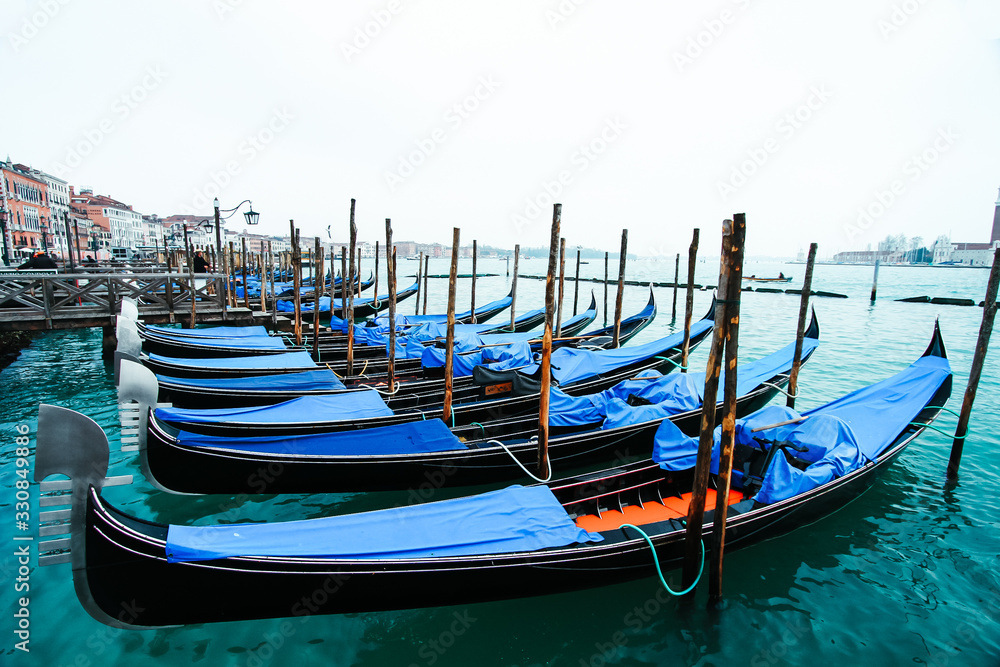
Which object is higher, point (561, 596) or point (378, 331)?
point (378, 331)

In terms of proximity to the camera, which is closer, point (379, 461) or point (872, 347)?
point (379, 461)

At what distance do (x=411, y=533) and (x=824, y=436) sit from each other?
3.72m

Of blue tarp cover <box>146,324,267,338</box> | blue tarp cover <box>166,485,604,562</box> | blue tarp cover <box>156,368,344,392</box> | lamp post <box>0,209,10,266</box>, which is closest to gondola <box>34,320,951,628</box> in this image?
blue tarp cover <box>166,485,604,562</box>

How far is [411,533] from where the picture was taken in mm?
3043

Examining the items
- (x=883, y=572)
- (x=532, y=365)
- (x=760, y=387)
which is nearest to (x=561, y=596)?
(x=883, y=572)

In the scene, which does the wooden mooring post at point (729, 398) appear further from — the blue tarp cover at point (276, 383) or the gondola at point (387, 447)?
the blue tarp cover at point (276, 383)

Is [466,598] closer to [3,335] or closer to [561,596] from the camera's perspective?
[561,596]

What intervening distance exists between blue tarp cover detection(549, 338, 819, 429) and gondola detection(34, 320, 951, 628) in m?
→ 1.05

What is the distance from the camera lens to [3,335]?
9398 mm

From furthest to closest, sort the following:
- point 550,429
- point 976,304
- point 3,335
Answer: point 976,304 < point 3,335 < point 550,429

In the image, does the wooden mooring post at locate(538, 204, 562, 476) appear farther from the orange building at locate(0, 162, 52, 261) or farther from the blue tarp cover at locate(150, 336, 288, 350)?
the orange building at locate(0, 162, 52, 261)

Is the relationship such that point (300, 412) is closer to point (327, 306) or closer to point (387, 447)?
point (387, 447)

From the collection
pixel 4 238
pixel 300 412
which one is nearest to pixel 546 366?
pixel 300 412

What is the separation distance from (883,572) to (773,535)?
2.86 feet
